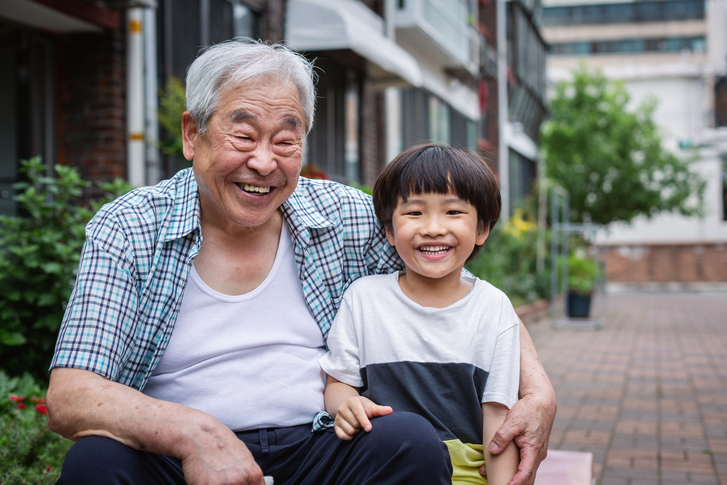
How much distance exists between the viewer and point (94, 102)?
20.5ft

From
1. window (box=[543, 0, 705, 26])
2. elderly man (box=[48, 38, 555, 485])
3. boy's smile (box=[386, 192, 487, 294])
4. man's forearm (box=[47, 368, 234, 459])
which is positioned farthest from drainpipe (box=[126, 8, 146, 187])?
window (box=[543, 0, 705, 26])

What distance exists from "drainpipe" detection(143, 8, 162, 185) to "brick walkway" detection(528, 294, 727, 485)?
397 centimetres

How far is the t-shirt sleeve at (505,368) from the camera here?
199cm

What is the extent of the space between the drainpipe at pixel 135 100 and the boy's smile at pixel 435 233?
4654mm

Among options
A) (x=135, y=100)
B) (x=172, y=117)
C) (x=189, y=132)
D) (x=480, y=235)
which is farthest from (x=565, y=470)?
(x=135, y=100)

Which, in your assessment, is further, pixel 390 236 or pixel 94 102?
pixel 94 102

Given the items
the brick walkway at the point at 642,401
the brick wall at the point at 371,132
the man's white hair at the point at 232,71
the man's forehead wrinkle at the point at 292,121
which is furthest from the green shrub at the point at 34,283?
the brick wall at the point at 371,132

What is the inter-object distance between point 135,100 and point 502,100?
15.5 m

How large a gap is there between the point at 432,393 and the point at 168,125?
15.9 ft

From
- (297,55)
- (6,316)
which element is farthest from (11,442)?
(297,55)

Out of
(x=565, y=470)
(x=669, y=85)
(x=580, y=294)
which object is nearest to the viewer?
(x=565, y=470)

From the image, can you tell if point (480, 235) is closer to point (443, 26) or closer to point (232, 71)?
point (232, 71)

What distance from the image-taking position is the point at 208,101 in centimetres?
201

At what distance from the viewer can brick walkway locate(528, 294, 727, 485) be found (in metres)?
4.26
